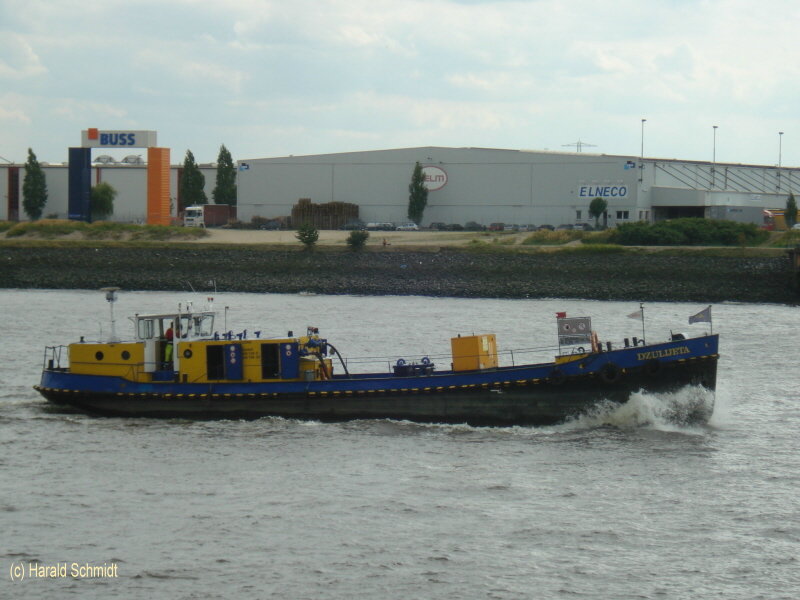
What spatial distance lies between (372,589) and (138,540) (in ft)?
15.0

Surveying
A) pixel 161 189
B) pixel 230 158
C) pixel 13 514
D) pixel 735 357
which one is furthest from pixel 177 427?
pixel 230 158

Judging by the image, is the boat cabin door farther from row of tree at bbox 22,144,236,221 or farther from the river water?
row of tree at bbox 22,144,236,221

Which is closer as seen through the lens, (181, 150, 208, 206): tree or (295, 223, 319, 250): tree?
(295, 223, 319, 250): tree

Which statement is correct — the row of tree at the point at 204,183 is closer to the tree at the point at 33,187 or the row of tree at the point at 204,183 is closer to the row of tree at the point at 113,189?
the row of tree at the point at 113,189

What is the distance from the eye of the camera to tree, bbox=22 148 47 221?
100250mm

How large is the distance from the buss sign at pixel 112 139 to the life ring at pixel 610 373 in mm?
68780

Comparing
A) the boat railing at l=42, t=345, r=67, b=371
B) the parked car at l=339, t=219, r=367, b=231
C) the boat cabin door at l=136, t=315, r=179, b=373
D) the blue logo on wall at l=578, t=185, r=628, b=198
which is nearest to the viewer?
the boat cabin door at l=136, t=315, r=179, b=373

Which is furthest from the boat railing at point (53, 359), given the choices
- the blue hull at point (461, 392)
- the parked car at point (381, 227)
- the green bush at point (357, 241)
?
the parked car at point (381, 227)

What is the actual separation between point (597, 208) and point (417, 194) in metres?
14.1

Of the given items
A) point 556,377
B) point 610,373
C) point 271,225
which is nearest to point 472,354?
point 556,377

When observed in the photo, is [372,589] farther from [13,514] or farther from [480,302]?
[480,302]

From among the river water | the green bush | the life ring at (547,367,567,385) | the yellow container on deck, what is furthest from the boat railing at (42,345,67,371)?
the green bush

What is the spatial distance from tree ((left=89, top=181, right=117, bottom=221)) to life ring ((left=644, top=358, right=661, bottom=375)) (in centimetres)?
7748

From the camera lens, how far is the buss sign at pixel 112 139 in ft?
295
